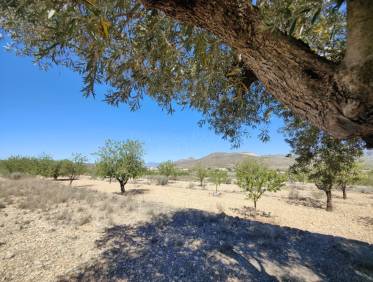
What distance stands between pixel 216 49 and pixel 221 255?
5168 mm

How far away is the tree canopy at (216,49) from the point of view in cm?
149

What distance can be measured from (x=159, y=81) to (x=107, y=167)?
66.6 feet

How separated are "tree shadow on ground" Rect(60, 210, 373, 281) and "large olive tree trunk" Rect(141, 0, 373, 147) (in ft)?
14.7

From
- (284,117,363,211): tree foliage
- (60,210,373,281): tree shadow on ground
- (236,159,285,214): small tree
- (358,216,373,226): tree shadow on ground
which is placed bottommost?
(358,216,373,226): tree shadow on ground

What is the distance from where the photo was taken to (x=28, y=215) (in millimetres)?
8773

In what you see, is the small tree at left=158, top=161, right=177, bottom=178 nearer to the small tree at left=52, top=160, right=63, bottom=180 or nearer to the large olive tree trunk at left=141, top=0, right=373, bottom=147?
the small tree at left=52, top=160, right=63, bottom=180

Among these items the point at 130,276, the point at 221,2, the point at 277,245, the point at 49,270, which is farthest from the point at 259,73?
the point at 277,245

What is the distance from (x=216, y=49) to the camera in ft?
10.3

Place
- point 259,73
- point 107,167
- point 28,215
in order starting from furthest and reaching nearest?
1. point 107,167
2. point 28,215
3. point 259,73

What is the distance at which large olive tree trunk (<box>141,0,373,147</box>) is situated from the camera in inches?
51.9

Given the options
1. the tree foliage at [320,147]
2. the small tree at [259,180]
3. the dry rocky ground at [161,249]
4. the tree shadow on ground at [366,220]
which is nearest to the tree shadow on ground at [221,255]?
the dry rocky ground at [161,249]

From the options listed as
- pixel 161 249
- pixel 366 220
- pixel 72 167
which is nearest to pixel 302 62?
pixel 161 249

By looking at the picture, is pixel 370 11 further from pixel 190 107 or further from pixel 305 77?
pixel 190 107

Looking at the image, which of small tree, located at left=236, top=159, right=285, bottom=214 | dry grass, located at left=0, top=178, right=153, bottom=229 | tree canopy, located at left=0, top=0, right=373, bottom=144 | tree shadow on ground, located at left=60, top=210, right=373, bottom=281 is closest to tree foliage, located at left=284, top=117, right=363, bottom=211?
tree canopy, located at left=0, top=0, right=373, bottom=144
